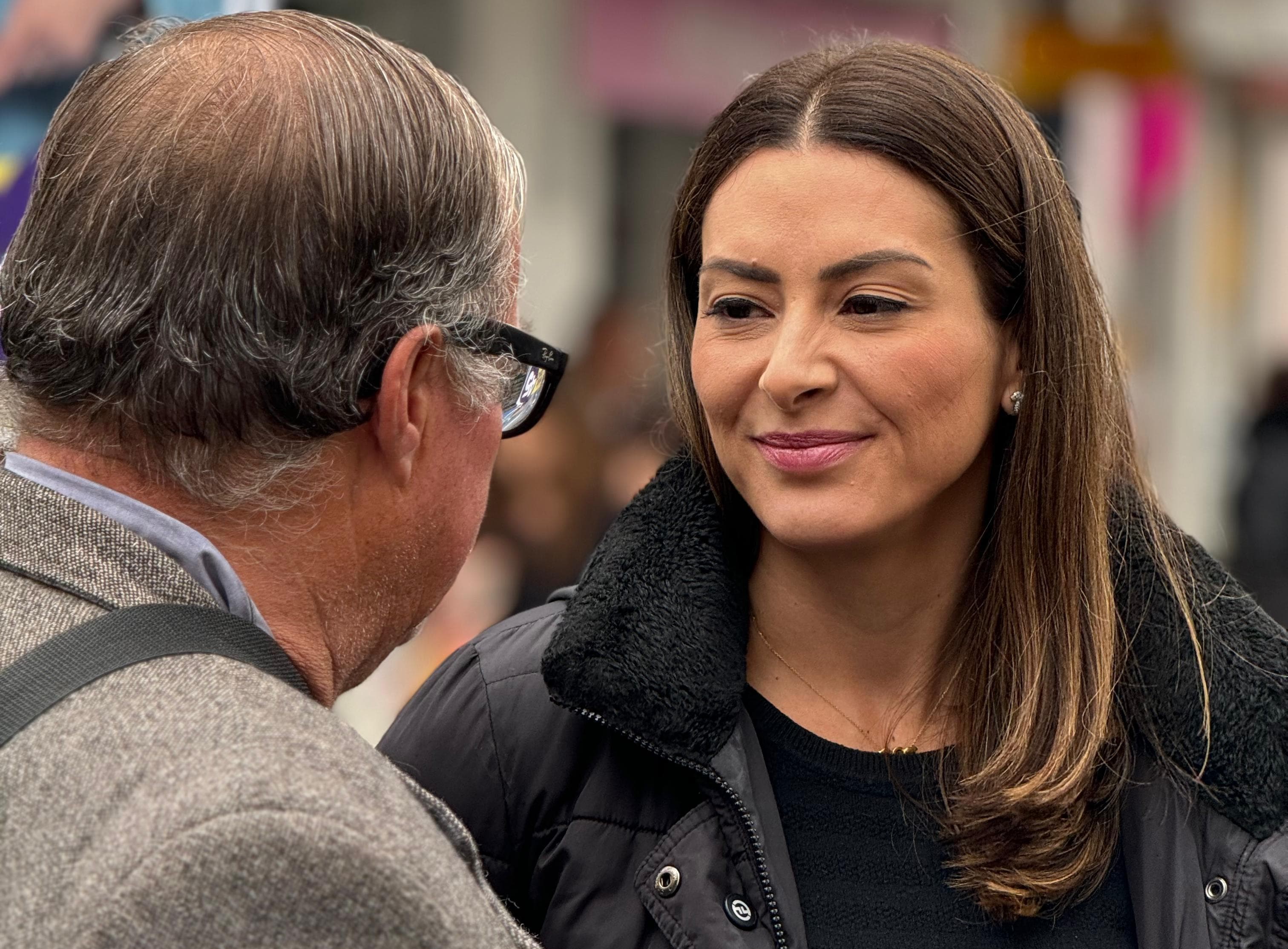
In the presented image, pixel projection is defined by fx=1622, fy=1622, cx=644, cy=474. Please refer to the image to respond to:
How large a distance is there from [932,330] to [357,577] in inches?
32.8

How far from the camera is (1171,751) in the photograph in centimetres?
224

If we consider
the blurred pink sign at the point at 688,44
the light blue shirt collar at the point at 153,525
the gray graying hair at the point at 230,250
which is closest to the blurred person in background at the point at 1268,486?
the blurred pink sign at the point at 688,44

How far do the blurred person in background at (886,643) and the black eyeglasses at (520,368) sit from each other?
250mm

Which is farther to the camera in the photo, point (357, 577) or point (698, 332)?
point (698, 332)

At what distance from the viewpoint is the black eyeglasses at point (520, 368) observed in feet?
6.51

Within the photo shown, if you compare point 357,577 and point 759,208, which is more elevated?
point 759,208

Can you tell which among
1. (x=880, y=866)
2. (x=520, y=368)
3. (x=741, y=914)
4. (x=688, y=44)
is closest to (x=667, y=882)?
(x=741, y=914)

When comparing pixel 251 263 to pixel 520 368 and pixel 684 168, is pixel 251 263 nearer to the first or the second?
pixel 520 368

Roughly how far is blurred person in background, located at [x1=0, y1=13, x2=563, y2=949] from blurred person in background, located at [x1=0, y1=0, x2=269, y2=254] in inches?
36.7

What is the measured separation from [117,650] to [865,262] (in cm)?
110

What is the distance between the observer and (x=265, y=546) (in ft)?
5.91

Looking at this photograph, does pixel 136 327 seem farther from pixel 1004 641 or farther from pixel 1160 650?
pixel 1160 650

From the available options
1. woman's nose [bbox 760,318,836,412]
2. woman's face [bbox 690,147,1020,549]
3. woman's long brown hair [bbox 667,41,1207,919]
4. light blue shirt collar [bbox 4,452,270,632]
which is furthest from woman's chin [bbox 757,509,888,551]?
light blue shirt collar [bbox 4,452,270,632]

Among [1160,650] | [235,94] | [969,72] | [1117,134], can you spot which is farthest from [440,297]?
[1117,134]
